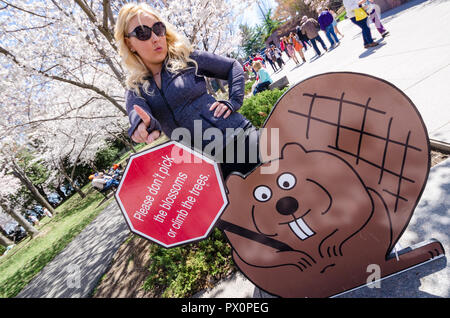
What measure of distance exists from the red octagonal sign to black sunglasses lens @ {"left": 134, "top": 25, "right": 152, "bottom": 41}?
740mm

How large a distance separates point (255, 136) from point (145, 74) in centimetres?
80

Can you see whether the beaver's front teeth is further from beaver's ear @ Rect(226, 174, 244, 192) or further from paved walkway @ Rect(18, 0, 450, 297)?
paved walkway @ Rect(18, 0, 450, 297)

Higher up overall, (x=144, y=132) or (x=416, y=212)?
(x=144, y=132)

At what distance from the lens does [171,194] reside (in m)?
1.22

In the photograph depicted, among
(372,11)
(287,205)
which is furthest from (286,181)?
(372,11)

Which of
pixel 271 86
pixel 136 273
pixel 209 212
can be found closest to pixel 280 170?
pixel 209 212

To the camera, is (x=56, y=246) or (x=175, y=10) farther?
(x=56, y=246)

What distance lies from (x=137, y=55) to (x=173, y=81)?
34 centimetres

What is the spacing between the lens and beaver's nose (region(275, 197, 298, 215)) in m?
1.44

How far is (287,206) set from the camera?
1448 mm

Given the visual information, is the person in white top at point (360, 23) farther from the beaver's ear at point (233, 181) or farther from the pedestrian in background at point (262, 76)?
the beaver's ear at point (233, 181)

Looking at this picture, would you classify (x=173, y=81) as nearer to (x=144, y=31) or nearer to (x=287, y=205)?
(x=144, y=31)

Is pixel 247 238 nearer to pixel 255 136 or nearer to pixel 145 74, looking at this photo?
pixel 255 136

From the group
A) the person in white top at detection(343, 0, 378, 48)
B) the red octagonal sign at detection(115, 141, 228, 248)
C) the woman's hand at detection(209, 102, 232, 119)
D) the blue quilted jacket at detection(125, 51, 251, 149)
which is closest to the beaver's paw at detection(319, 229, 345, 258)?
the red octagonal sign at detection(115, 141, 228, 248)
